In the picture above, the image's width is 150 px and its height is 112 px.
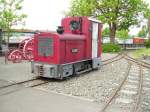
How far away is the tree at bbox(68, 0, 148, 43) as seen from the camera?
1998 inches

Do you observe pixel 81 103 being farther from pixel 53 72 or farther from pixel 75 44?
pixel 75 44

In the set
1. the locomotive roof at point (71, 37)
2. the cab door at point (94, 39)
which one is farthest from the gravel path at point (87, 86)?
the cab door at point (94, 39)

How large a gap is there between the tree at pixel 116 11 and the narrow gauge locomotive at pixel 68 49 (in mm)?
34524

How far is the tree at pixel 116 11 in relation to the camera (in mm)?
50750

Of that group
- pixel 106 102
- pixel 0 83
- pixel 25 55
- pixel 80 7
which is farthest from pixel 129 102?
pixel 80 7

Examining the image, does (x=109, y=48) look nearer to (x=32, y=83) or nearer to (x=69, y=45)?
(x=69, y=45)

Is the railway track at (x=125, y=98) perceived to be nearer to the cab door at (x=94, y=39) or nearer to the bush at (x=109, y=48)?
the cab door at (x=94, y=39)

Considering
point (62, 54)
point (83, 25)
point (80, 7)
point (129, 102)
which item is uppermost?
point (80, 7)

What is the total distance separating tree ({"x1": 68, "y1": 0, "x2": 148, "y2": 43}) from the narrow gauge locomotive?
3452 cm

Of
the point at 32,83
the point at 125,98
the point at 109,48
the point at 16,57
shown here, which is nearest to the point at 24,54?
the point at 16,57

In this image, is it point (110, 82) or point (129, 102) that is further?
point (110, 82)

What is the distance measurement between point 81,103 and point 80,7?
4599 centimetres

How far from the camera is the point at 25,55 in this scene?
21875 mm

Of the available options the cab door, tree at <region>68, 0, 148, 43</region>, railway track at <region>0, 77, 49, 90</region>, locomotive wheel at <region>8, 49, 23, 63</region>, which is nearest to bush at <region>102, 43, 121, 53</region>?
tree at <region>68, 0, 148, 43</region>
